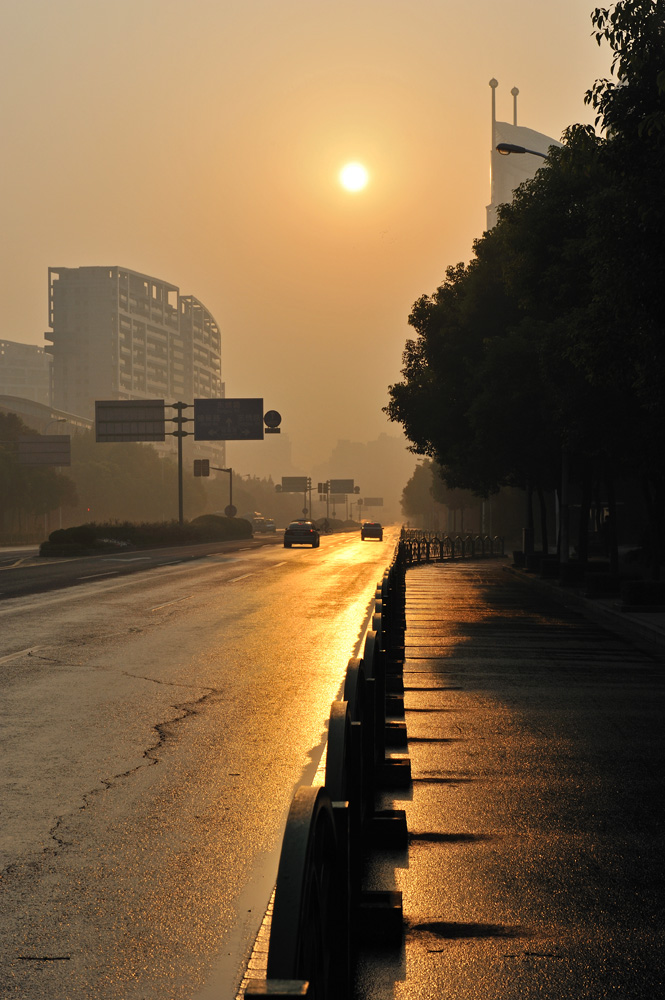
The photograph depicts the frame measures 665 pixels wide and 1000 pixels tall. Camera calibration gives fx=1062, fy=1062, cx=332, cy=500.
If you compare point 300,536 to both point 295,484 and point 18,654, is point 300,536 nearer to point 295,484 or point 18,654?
point 18,654

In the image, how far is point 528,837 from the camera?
6051 millimetres

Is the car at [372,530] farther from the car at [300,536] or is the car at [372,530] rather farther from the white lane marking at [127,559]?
Result: the white lane marking at [127,559]

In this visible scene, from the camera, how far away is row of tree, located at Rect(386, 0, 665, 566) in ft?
41.4

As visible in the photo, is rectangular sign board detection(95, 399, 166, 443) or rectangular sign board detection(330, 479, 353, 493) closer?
rectangular sign board detection(95, 399, 166, 443)

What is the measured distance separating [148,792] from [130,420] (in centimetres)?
5882

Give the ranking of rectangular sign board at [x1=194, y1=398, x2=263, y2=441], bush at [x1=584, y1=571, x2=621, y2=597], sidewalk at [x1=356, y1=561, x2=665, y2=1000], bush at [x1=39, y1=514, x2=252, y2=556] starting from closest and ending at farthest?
sidewalk at [x1=356, y1=561, x2=665, y2=1000] → bush at [x1=584, y1=571, x2=621, y2=597] → bush at [x1=39, y1=514, x2=252, y2=556] → rectangular sign board at [x1=194, y1=398, x2=263, y2=441]

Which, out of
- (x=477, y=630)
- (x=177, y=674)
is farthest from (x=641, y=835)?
(x=477, y=630)

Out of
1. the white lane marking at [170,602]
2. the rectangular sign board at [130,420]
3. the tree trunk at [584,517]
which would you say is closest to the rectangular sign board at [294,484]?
the rectangular sign board at [130,420]

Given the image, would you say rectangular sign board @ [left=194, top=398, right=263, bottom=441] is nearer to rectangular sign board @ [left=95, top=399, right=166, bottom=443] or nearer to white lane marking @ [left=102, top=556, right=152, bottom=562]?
rectangular sign board @ [left=95, top=399, right=166, bottom=443]

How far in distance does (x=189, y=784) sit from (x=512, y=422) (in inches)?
932

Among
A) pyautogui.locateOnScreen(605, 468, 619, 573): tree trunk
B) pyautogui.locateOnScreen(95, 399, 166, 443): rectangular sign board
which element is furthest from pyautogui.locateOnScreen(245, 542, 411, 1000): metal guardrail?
pyautogui.locateOnScreen(95, 399, 166, 443): rectangular sign board

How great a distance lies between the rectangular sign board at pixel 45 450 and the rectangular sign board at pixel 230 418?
12524 mm

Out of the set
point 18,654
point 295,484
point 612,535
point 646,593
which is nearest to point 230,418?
point 612,535

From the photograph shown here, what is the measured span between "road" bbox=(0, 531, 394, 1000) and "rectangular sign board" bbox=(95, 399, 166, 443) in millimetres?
47141
